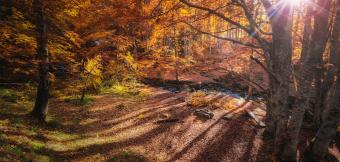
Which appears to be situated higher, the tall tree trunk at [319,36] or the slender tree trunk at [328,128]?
the tall tree trunk at [319,36]

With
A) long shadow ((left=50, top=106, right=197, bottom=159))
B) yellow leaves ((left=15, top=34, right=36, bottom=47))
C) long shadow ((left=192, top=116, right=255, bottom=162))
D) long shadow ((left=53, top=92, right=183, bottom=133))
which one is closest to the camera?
long shadow ((left=50, top=106, right=197, bottom=159))

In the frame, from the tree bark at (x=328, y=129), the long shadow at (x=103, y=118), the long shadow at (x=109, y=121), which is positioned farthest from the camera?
the long shadow at (x=109, y=121)

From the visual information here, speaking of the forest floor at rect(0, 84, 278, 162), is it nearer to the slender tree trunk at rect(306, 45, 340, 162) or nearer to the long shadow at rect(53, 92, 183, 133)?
the long shadow at rect(53, 92, 183, 133)

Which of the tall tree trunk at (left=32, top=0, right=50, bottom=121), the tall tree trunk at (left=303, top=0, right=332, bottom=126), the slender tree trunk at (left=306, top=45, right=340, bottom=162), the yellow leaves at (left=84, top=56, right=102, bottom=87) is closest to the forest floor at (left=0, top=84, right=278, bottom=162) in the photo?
the tall tree trunk at (left=32, top=0, right=50, bottom=121)

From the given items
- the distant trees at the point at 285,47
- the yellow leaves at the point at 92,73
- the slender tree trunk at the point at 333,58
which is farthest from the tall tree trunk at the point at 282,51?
the yellow leaves at the point at 92,73

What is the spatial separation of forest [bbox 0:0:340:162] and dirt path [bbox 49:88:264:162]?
0.05 metres

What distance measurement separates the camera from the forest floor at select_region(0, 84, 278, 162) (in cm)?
901

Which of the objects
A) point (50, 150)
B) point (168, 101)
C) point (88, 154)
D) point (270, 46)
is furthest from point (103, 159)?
point (168, 101)

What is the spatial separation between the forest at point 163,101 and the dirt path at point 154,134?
5cm

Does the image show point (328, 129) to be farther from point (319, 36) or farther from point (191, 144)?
point (191, 144)

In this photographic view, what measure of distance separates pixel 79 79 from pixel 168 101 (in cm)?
752

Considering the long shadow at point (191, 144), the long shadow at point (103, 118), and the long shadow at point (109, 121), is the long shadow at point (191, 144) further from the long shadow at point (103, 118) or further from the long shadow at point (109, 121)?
the long shadow at point (103, 118)

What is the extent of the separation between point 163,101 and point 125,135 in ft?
24.5

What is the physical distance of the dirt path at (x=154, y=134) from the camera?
963 cm
